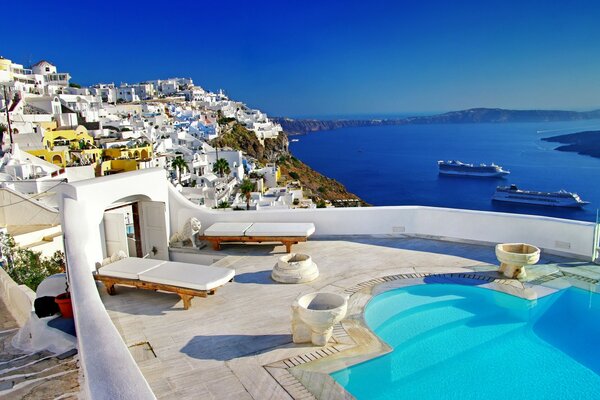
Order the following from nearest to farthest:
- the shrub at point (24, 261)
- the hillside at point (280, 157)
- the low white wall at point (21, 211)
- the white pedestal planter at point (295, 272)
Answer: the white pedestal planter at point (295, 272) → the shrub at point (24, 261) → the low white wall at point (21, 211) → the hillside at point (280, 157)

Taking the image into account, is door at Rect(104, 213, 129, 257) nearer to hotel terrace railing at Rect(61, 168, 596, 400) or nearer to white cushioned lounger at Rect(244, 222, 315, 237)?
hotel terrace railing at Rect(61, 168, 596, 400)

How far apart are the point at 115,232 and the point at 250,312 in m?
2.50

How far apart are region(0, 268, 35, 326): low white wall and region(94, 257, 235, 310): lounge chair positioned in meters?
1.46

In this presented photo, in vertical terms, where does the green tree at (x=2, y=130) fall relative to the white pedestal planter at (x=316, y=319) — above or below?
above

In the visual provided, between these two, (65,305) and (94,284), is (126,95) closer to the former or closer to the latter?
(65,305)

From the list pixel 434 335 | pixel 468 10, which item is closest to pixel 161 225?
pixel 434 335

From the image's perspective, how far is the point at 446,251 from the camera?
758 centimetres

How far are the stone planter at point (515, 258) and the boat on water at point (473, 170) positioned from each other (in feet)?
273

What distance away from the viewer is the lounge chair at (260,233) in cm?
720

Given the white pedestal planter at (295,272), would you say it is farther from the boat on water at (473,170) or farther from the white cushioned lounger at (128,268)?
the boat on water at (473,170)

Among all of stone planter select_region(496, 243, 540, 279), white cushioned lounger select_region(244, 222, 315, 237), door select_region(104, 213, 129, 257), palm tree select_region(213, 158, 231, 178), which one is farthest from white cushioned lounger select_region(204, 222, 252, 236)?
palm tree select_region(213, 158, 231, 178)

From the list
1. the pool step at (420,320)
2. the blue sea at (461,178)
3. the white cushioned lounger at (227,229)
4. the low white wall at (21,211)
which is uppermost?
the white cushioned lounger at (227,229)

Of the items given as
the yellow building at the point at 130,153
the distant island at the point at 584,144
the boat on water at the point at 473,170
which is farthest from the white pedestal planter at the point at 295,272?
the distant island at the point at 584,144

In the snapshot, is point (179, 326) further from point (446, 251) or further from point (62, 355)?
point (446, 251)
